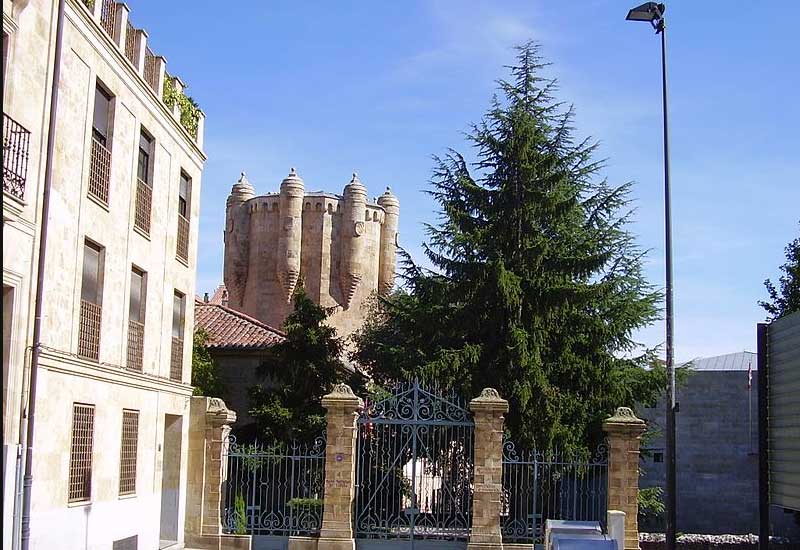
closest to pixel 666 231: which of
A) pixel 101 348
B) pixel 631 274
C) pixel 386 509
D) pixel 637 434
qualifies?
pixel 637 434

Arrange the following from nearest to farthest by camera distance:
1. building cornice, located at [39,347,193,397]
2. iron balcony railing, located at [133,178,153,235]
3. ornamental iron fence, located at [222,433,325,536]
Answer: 1. building cornice, located at [39,347,193,397]
2. iron balcony railing, located at [133,178,153,235]
3. ornamental iron fence, located at [222,433,325,536]

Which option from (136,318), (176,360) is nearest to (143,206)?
(136,318)

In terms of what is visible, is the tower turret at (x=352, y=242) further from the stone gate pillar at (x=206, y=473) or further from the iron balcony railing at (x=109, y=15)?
the iron balcony railing at (x=109, y=15)

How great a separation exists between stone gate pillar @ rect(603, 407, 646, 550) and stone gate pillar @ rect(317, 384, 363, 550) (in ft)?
17.0

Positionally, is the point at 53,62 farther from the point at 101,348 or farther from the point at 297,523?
the point at 297,523

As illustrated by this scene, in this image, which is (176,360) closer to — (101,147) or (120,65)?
(101,147)

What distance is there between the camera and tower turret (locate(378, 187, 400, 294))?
211ft

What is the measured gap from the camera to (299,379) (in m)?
27.3

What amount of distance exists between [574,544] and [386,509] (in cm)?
902

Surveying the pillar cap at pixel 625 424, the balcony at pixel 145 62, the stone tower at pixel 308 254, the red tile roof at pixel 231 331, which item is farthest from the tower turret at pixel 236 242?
the pillar cap at pixel 625 424

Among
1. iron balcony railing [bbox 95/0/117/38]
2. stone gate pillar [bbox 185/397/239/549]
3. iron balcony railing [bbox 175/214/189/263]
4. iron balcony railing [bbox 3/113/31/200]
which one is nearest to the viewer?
iron balcony railing [bbox 3/113/31/200]

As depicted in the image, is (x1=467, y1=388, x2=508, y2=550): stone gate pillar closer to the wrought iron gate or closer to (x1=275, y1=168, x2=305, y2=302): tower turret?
the wrought iron gate

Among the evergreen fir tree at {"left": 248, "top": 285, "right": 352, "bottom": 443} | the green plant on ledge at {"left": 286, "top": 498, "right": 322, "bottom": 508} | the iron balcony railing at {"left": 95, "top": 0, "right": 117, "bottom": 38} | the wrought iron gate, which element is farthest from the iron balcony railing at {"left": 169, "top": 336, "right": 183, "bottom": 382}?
the iron balcony railing at {"left": 95, "top": 0, "right": 117, "bottom": 38}

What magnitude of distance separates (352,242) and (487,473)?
43611mm
